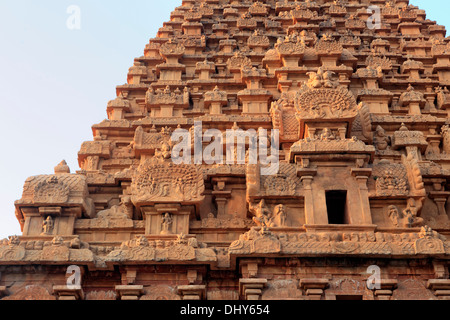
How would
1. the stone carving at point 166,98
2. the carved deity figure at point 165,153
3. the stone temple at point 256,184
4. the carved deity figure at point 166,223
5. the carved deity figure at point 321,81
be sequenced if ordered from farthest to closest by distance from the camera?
the stone carving at point 166,98 < the carved deity figure at point 321,81 < the carved deity figure at point 165,153 < the carved deity figure at point 166,223 < the stone temple at point 256,184

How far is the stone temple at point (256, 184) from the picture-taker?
13719 mm

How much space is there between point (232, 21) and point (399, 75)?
305 inches

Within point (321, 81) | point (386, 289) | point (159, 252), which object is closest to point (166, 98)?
point (321, 81)

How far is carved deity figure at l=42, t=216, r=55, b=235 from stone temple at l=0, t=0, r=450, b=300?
0.19 feet

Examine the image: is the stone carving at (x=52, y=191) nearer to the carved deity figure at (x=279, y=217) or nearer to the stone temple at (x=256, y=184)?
the stone temple at (x=256, y=184)

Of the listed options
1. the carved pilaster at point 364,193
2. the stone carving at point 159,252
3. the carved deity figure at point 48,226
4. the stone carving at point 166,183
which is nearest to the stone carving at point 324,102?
the carved pilaster at point 364,193

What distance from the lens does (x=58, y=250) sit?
14.0 meters

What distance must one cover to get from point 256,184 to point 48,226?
218 inches

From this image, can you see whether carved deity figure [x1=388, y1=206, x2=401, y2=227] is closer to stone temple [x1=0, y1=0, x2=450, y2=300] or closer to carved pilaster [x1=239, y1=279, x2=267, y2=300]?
stone temple [x1=0, y1=0, x2=450, y2=300]

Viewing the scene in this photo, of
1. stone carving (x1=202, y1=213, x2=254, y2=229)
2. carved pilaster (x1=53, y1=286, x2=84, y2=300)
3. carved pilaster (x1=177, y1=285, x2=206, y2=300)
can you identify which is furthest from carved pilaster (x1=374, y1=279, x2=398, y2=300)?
carved pilaster (x1=53, y1=286, x2=84, y2=300)

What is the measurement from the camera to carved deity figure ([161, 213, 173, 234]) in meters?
15.9

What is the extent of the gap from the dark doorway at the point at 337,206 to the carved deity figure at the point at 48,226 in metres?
7.27
